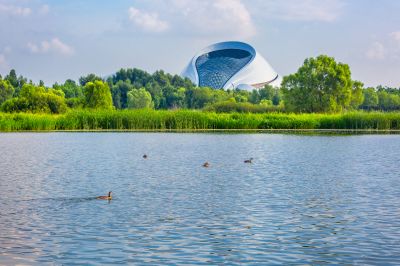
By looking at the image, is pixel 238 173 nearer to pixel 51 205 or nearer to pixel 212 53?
pixel 51 205

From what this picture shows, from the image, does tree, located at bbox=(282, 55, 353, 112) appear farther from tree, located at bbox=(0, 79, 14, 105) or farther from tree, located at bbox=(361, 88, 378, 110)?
tree, located at bbox=(361, 88, 378, 110)

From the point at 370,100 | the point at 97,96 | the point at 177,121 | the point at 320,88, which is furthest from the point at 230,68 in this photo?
the point at 177,121

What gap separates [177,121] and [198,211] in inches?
1074

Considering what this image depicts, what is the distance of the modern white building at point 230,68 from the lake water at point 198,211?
9418 cm

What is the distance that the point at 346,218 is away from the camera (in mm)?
9820

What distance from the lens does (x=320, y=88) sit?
170 feet

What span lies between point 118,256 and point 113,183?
6.59 meters

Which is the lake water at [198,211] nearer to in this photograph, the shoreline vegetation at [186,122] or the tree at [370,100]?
the shoreline vegetation at [186,122]

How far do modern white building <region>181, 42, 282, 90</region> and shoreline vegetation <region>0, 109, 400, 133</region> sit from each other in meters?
72.7

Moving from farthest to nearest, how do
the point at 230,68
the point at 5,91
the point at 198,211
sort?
the point at 230,68
the point at 5,91
the point at 198,211

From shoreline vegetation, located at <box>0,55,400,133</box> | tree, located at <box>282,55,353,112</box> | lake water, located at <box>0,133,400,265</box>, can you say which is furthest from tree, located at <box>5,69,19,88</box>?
lake water, located at <box>0,133,400,265</box>

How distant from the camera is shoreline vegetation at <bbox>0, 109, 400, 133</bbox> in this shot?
3741 cm

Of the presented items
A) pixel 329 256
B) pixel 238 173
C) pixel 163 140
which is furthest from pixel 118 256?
pixel 163 140

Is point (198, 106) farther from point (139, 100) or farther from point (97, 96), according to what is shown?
point (97, 96)
